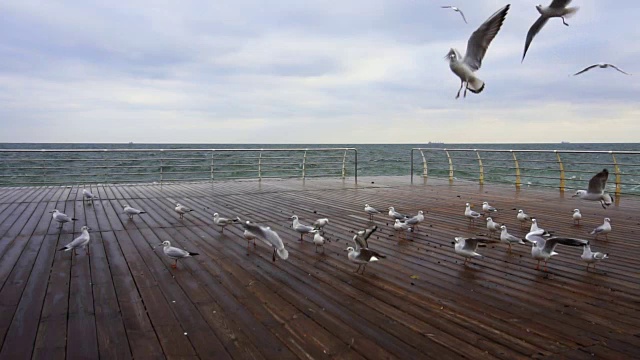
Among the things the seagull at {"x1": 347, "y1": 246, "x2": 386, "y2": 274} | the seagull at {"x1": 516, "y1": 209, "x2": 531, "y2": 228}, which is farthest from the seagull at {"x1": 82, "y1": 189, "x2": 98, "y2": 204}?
the seagull at {"x1": 516, "y1": 209, "x2": 531, "y2": 228}

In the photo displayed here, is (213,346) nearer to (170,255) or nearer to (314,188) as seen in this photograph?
(170,255)

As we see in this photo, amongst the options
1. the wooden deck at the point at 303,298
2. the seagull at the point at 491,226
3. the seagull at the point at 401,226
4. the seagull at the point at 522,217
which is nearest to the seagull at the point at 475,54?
the wooden deck at the point at 303,298

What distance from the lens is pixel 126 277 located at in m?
4.49

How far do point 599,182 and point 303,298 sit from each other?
3.74 m

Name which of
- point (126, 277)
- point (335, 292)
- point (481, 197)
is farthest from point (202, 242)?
point (481, 197)

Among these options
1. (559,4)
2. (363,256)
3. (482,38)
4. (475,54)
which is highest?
(559,4)

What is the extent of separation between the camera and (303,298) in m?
3.95

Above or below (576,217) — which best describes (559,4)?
above

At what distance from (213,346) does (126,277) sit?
73.1 inches

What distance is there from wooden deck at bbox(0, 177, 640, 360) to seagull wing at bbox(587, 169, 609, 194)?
75 centimetres

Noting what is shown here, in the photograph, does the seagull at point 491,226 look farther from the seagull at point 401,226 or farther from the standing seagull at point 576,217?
the standing seagull at point 576,217

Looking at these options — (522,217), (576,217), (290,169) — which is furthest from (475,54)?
(290,169)

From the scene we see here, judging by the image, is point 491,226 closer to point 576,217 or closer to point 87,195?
point 576,217

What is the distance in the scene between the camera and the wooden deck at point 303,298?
305 centimetres
